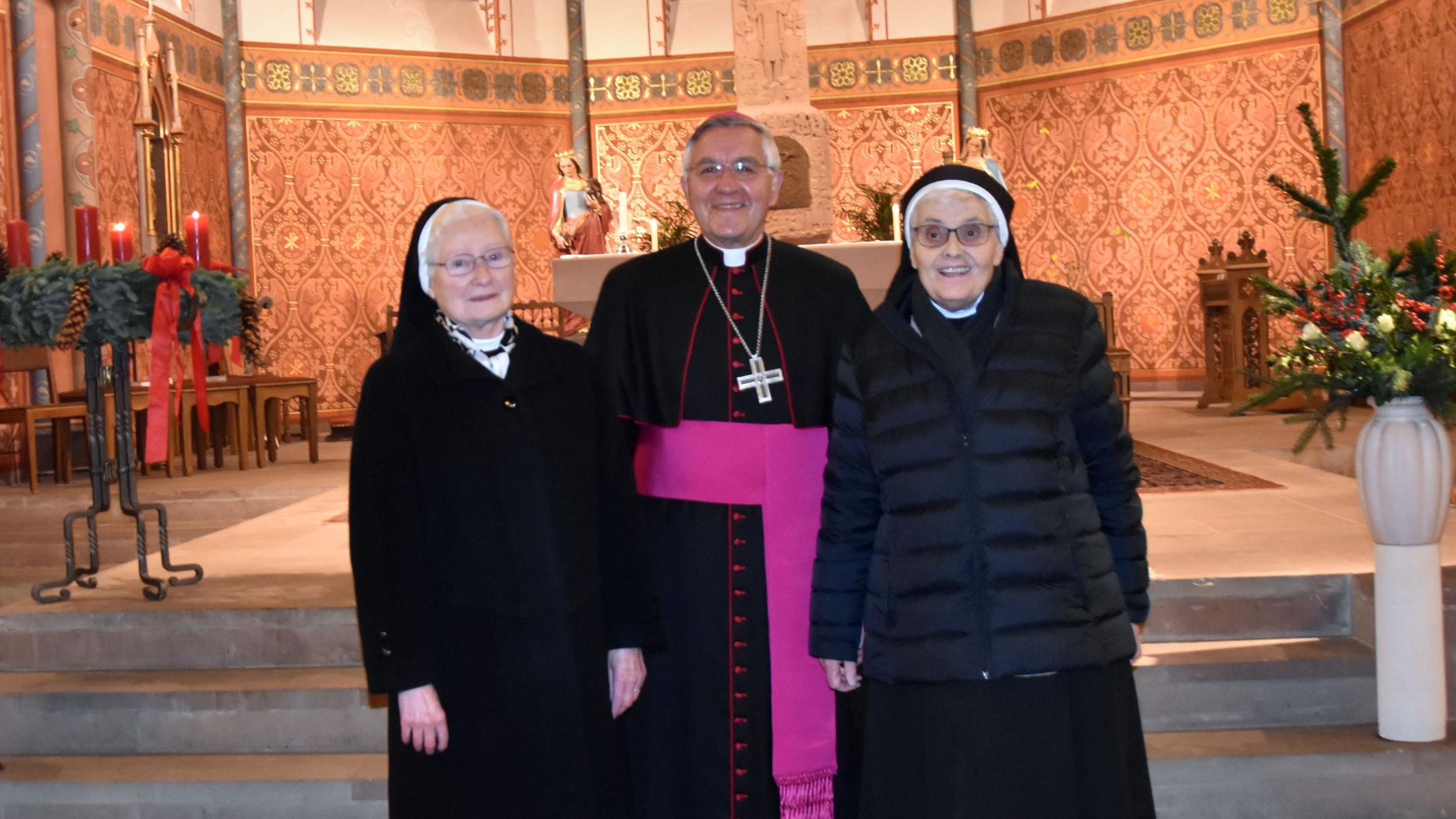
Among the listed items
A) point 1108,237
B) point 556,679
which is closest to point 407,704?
point 556,679

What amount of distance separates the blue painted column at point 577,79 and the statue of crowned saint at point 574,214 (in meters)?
3.98

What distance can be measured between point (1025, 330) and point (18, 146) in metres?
8.63

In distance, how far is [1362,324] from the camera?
362cm

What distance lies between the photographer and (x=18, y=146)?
29.9ft

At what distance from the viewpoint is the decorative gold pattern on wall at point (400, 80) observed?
1248 centimetres

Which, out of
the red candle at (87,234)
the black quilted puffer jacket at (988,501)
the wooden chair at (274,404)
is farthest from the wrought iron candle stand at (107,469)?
the wooden chair at (274,404)

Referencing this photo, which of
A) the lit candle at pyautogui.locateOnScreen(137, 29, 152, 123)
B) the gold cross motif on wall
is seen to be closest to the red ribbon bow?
the lit candle at pyautogui.locateOnScreen(137, 29, 152, 123)

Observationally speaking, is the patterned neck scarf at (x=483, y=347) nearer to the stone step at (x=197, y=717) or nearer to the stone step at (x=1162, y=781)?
the stone step at (x=1162, y=781)

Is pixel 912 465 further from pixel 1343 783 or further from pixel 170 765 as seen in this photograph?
pixel 170 765

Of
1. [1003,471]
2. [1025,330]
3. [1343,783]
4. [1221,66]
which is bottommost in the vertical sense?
[1343,783]

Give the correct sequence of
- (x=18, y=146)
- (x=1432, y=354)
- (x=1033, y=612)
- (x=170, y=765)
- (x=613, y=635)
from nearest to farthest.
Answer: (x=1033, y=612)
(x=613, y=635)
(x=1432, y=354)
(x=170, y=765)
(x=18, y=146)

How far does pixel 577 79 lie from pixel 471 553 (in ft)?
38.9

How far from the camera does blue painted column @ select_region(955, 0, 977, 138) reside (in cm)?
1329

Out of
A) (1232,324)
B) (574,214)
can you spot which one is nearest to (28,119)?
(574,214)
